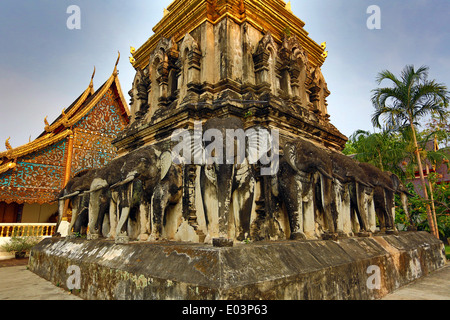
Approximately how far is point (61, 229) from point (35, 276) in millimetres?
5682

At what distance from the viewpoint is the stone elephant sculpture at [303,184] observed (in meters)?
4.73

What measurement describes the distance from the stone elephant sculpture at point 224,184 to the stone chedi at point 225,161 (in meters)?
0.01

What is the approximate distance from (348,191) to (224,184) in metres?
3.49

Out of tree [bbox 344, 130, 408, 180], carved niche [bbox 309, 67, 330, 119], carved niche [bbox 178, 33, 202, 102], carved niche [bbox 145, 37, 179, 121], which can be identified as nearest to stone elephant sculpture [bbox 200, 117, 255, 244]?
carved niche [bbox 178, 33, 202, 102]

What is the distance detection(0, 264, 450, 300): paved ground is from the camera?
174 inches

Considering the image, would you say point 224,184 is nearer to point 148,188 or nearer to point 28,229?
point 148,188

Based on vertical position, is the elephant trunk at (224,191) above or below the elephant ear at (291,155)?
below

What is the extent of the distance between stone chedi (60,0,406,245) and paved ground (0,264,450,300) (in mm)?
1114

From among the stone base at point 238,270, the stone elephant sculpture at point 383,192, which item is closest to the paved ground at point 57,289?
the stone base at point 238,270

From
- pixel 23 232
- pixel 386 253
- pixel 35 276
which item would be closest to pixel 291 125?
pixel 386 253

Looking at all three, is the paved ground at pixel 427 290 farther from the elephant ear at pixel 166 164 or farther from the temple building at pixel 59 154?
the temple building at pixel 59 154

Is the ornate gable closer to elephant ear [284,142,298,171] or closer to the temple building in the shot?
the temple building

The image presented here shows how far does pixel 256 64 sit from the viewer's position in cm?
623
